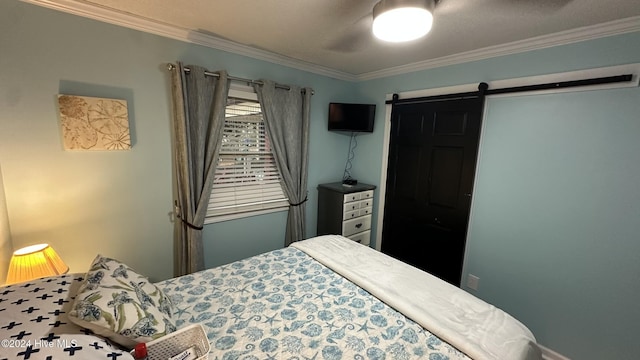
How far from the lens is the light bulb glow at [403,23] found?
1223 millimetres

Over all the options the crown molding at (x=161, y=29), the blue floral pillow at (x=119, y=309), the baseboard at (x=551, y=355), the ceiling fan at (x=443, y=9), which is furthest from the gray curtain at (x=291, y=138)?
the baseboard at (x=551, y=355)

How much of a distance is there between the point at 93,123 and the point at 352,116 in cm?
239

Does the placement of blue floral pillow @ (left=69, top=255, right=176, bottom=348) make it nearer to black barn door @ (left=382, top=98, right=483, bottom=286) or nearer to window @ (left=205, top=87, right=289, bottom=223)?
window @ (left=205, top=87, right=289, bottom=223)

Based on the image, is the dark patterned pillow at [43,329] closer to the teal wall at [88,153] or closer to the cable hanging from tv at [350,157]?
the teal wall at [88,153]

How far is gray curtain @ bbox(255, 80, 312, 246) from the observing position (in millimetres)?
2483

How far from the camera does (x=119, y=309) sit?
0.91m

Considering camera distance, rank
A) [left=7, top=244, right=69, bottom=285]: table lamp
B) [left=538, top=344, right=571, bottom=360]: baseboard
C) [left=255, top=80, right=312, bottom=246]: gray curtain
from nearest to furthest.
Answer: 1. [left=7, top=244, right=69, bottom=285]: table lamp
2. [left=538, top=344, right=571, bottom=360]: baseboard
3. [left=255, top=80, right=312, bottom=246]: gray curtain

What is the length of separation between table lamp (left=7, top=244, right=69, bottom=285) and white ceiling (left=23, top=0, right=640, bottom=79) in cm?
153

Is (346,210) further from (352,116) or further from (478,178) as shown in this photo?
(478,178)

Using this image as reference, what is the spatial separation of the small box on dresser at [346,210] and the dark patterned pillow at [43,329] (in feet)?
7.31

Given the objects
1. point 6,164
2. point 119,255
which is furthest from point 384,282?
point 6,164

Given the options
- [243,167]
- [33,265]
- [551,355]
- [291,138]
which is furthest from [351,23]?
[551,355]

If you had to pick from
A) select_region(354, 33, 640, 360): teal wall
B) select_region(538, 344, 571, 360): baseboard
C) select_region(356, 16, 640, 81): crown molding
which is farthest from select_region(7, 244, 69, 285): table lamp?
select_region(538, 344, 571, 360): baseboard

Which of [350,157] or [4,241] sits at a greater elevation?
[350,157]
